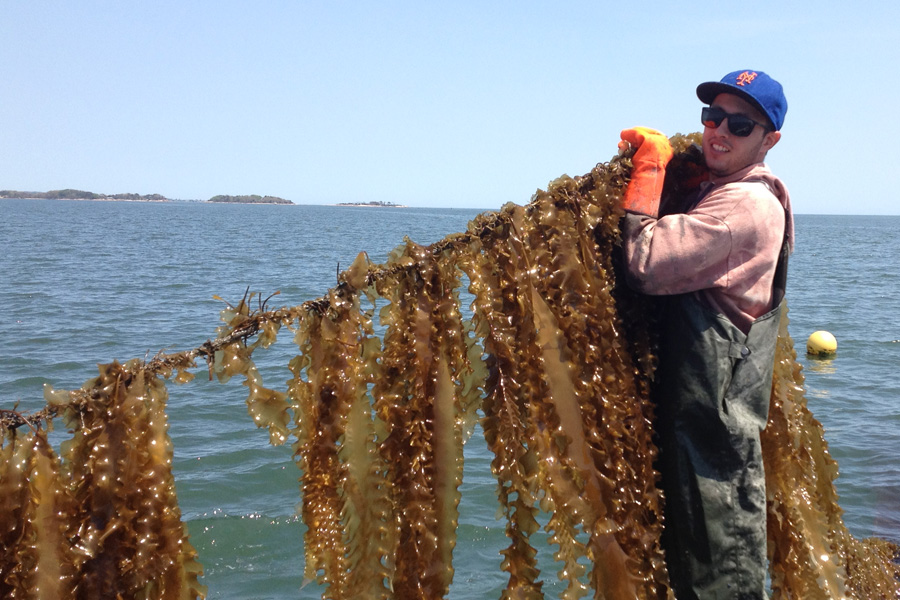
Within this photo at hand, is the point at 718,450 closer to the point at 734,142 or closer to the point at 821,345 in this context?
the point at 734,142

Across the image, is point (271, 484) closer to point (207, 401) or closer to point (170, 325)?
point (207, 401)

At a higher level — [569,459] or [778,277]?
[778,277]

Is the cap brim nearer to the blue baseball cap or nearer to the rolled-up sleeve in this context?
the blue baseball cap

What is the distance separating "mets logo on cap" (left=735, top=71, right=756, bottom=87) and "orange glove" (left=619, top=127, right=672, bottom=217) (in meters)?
0.36

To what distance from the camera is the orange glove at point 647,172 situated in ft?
9.66

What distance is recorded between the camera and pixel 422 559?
8.16ft

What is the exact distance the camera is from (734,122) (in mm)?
2949

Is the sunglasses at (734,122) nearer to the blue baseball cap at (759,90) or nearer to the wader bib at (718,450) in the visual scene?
the blue baseball cap at (759,90)

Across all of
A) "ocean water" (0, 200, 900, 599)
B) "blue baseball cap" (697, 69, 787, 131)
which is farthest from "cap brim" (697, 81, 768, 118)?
"ocean water" (0, 200, 900, 599)

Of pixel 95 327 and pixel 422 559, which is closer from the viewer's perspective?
pixel 422 559

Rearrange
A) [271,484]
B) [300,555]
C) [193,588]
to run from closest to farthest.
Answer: [193,588] < [300,555] < [271,484]

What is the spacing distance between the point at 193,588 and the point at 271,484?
692 centimetres

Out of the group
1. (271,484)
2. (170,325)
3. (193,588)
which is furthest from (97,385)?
(170,325)

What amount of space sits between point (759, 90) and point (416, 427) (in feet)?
6.27
